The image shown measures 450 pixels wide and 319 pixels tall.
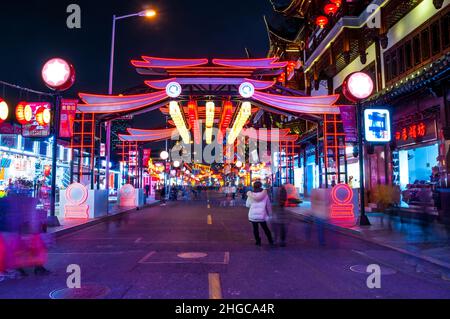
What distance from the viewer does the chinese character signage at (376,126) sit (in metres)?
15.3

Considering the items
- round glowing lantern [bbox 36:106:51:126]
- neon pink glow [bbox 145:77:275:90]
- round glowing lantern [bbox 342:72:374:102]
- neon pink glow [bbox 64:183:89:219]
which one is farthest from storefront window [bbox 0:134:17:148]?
round glowing lantern [bbox 342:72:374:102]

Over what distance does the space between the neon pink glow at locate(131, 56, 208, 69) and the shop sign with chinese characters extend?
10.00 metres

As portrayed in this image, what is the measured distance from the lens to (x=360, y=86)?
50.2 ft

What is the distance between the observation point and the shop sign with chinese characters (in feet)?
53.8

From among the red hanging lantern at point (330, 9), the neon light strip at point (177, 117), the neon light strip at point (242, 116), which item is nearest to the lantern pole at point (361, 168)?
the neon light strip at point (242, 116)

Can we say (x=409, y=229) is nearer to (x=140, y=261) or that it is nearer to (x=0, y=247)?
(x=140, y=261)

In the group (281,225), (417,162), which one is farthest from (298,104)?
(281,225)

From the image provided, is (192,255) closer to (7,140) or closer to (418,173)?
(418,173)

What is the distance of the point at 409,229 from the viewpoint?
13859 millimetres

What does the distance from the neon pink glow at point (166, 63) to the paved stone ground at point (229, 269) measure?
971cm

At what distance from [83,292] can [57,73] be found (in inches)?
440

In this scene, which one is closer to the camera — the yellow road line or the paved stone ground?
the yellow road line

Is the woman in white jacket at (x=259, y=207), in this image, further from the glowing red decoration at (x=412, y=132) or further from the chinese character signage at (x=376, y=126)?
the glowing red decoration at (x=412, y=132)

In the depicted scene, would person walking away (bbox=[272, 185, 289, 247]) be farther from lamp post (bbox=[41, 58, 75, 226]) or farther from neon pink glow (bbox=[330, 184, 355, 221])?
lamp post (bbox=[41, 58, 75, 226])
